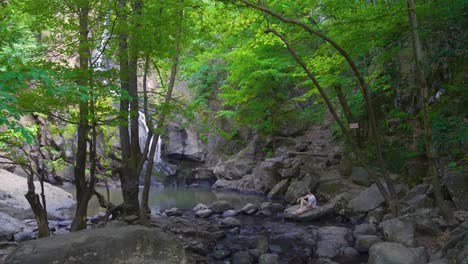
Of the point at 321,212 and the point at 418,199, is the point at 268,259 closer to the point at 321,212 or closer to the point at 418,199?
the point at 418,199

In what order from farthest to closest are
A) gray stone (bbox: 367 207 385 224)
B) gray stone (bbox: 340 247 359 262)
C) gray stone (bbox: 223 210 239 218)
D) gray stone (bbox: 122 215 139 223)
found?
gray stone (bbox: 223 210 239 218) < gray stone (bbox: 367 207 385 224) < gray stone (bbox: 122 215 139 223) < gray stone (bbox: 340 247 359 262)

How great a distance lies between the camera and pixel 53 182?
855 inches

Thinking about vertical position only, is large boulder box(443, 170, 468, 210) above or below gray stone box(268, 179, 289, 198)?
above

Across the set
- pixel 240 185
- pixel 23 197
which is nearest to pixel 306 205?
pixel 240 185

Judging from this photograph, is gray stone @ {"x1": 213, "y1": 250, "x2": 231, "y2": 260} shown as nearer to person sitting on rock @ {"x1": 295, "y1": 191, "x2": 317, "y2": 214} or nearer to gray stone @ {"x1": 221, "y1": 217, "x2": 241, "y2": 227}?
gray stone @ {"x1": 221, "y1": 217, "x2": 241, "y2": 227}

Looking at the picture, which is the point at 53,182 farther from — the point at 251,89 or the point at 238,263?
the point at 238,263

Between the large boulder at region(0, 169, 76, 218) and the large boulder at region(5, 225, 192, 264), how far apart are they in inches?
340

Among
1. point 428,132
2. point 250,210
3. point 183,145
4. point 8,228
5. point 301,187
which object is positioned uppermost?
point 183,145

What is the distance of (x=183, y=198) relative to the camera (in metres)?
18.2

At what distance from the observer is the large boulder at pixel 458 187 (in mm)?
7891

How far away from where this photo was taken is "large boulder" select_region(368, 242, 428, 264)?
5.99 metres

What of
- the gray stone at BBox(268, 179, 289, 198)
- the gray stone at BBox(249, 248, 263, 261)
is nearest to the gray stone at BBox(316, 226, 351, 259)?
the gray stone at BBox(249, 248, 263, 261)

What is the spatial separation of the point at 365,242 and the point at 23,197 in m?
12.9

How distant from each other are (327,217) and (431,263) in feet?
18.8
